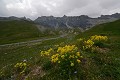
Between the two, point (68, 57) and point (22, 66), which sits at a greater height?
point (68, 57)

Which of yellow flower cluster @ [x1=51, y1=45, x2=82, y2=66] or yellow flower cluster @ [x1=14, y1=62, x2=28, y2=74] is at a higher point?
yellow flower cluster @ [x1=51, y1=45, x2=82, y2=66]

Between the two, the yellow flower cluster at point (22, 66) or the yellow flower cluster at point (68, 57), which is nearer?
the yellow flower cluster at point (68, 57)

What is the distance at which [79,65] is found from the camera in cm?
1212

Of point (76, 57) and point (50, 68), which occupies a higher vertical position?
point (76, 57)

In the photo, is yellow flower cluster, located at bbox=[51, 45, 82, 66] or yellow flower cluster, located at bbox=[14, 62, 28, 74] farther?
yellow flower cluster, located at bbox=[14, 62, 28, 74]

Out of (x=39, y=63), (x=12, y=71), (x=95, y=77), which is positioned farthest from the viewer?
(x=12, y=71)

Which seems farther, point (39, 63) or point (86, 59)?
point (39, 63)

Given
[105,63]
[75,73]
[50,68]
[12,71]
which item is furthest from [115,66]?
[12,71]

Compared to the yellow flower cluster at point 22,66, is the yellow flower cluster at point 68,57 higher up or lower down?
higher up

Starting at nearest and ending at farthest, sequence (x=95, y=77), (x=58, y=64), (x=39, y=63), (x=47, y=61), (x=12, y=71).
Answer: (x=95, y=77) < (x=58, y=64) < (x=47, y=61) < (x=39, y=63) < (x=12, y=71)

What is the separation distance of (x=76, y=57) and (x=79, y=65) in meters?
0.48

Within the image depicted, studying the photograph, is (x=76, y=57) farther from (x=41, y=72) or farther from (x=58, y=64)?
(x=41, y=72)

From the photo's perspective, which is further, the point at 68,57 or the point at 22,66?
the point at 22,66

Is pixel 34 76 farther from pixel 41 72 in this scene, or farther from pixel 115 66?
pixel 115 66
